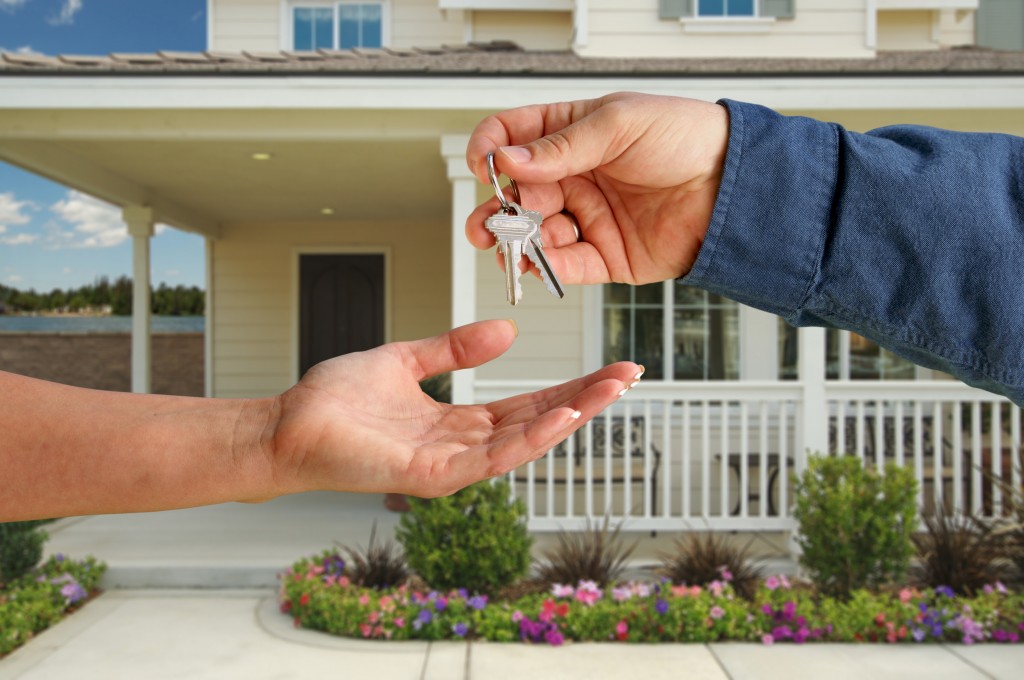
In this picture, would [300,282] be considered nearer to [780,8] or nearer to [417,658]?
[780,8]

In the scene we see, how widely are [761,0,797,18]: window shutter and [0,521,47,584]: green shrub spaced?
22.0ft

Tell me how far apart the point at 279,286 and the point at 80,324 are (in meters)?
6.33

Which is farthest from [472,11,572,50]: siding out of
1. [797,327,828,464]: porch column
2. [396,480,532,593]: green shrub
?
[396,480,532,593]: green shrub

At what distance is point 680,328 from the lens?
301 inches

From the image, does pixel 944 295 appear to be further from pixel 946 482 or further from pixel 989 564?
pixel 946 482

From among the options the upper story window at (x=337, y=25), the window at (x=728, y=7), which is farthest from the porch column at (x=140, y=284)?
the window at (x=728, y=7)

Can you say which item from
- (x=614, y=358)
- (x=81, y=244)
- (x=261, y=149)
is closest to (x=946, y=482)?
(x=614, y=358)

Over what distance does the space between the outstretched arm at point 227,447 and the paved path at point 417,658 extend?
3272mm

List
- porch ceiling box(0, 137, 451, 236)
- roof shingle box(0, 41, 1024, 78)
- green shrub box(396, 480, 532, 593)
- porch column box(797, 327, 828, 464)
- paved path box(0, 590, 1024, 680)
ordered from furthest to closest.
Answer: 1. porch ceiling box(0, 137, 451, 236)
2. porch column box(797, 327, 828, 464)
3. roof shingle box(0, 41, 1024, 78)
4. green shrub box(396, 480, 532, 593)
5. paved path box(0, 590, 1024, 680)

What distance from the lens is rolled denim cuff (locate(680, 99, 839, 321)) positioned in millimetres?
1340

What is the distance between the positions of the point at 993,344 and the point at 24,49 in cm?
2390

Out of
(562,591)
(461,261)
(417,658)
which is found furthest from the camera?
(461,261)

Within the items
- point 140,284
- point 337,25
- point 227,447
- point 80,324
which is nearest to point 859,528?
point 227,447

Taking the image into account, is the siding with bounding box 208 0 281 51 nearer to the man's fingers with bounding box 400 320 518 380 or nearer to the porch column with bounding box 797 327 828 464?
the porch column with bounding box 797 327 828 464
